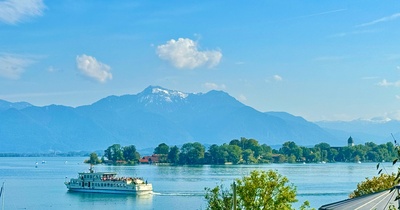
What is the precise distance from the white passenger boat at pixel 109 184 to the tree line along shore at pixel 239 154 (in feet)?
234

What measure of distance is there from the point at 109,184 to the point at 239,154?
80.9 meters

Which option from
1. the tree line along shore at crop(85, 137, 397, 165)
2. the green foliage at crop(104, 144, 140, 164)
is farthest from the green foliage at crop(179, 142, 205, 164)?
the green foliage at crop(104, 144, 140, 164)

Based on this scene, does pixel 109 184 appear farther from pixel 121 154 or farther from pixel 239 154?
pixel 121 154

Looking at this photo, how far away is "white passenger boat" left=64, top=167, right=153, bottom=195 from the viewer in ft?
252

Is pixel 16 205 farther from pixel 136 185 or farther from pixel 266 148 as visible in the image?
pixel 266 148

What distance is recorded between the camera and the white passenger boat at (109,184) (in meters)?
76.9

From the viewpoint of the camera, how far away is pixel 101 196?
76938 millimetres

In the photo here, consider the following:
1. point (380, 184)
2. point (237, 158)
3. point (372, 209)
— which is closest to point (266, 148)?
point (237, 158)

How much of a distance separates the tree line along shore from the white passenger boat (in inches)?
2813

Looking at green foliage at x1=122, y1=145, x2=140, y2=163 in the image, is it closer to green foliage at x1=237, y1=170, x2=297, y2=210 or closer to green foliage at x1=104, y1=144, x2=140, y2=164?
green foliage at x1=104, y1=144, x2=140, y2=164

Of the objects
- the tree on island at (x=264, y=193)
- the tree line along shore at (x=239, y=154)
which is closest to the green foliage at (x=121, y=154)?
the tree line along shore at (x=239, y=154)

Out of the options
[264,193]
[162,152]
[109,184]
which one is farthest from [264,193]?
[162,152]

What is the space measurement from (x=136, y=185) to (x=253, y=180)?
54.2m

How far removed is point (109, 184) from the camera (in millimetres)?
80438
